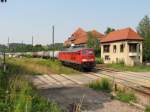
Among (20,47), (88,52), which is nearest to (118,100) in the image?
(88,52)

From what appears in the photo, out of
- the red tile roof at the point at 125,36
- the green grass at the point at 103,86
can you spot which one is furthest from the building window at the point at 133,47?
the green grass at the point at 103,86

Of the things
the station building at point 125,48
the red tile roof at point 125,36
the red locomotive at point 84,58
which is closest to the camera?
the red locomotive at point 84,58

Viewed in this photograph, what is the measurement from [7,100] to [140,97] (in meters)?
10.9

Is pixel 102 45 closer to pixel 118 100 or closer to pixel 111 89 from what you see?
pixel 111 89

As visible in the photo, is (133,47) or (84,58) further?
(133,47)

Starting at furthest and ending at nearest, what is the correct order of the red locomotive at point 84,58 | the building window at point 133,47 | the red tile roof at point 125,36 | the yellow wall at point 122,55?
the red tile roof at point 125,36, the building window at point 133,47, the yellow wall at point 122,55, the red locomotive at point 84,58

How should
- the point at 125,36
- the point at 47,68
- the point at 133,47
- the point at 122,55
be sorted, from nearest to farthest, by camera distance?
the point at 47,68, the point at 125,36, the point at 122,55, the point at 133,47

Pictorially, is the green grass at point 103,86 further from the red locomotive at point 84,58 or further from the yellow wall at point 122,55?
the yellow wall at point 122,55

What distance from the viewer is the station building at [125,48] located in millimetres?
53562

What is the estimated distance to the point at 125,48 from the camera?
53594mm

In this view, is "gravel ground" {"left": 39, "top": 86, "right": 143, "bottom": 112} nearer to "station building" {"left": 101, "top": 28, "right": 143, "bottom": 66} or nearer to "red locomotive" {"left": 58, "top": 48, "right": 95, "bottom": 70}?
"red locomotive" {"left": 58, "top": 48, "right": 95, "bottom": 70}

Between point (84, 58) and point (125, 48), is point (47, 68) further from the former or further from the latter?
point (125, 48)

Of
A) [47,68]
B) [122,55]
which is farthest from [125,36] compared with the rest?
[47,68]

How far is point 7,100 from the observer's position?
8867 mm
